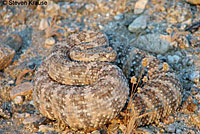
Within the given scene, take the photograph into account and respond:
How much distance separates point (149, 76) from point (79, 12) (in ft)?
11.3

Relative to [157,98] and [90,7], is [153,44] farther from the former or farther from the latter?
[90,7]

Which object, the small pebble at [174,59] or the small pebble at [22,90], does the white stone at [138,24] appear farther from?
the small pebble at [22,90]

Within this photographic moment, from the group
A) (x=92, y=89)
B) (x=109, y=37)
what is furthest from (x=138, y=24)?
(x=92, y=89)

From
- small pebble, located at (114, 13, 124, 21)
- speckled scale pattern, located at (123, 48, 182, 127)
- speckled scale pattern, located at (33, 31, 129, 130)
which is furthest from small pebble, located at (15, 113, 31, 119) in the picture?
small pebble, located at (114, 13, 124, 21)

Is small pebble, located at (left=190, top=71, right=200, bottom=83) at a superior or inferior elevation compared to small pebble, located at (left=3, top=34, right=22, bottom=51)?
inferior

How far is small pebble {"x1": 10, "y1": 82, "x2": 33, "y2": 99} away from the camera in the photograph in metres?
5.24

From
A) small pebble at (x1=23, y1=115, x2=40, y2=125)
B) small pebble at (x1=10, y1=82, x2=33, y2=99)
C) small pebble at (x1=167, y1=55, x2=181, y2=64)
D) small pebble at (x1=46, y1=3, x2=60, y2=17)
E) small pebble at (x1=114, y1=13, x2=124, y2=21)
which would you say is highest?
small pebble at (x1=46, y1=3, x2=60, y2=17)

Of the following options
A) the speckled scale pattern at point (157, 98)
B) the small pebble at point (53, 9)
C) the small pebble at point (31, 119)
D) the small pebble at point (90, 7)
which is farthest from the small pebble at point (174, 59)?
the small pebble at point (53, 9)

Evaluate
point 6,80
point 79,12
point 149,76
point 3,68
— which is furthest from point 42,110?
point 79,12

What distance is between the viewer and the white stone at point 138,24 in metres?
6.57

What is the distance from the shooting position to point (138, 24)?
6.61m

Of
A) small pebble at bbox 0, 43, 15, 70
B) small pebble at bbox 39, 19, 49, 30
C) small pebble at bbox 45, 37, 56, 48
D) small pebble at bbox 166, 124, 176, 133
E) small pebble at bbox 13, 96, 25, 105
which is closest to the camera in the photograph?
small pebble at bbox 166, 124, 176, 133

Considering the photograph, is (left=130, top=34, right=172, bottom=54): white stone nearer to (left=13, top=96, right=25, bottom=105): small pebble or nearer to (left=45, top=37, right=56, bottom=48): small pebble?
(left=45, top=37, right=56, bottom=48): small pebble

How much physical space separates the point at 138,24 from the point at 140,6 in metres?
0.77
